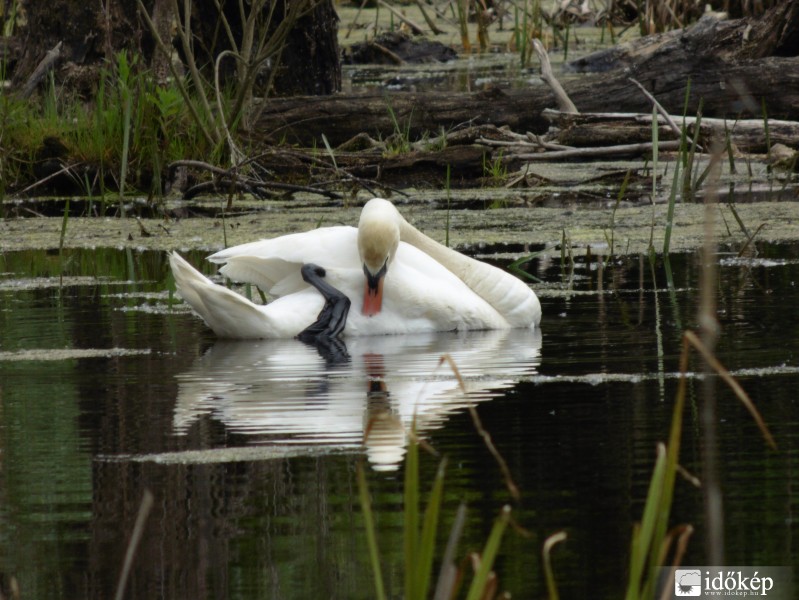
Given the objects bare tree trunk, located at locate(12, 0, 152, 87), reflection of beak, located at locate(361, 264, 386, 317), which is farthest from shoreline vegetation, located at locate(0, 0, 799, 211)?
reflection of beak, located at locate(361, 264, 386, 317)

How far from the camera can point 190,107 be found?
9719 millimetres

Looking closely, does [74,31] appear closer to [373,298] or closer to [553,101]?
[553,101]

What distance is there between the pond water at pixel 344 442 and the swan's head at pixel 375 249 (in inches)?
7.8

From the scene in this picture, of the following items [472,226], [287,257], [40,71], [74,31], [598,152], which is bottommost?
[472,226]

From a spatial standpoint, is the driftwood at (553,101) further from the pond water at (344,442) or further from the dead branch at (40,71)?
the pond water at (344,442)

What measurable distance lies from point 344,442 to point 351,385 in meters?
0.89

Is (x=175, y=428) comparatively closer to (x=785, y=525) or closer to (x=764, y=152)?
(x=785, y=525)

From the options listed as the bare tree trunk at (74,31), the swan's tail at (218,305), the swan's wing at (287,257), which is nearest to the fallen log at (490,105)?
the bare tree trunk at (74,31)

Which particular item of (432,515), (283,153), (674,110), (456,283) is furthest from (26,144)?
(432,515)

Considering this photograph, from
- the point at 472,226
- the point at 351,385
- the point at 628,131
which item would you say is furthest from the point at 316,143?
the point at 351,385

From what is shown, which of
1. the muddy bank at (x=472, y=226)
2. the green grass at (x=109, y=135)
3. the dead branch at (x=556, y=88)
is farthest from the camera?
the dead branch at (x=556, y=88)

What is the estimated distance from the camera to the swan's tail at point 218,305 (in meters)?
5.34

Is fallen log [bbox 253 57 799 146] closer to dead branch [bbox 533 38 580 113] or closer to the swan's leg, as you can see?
dead branch [bbox 533 38 580 113]

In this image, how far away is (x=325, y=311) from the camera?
18.7 ft
